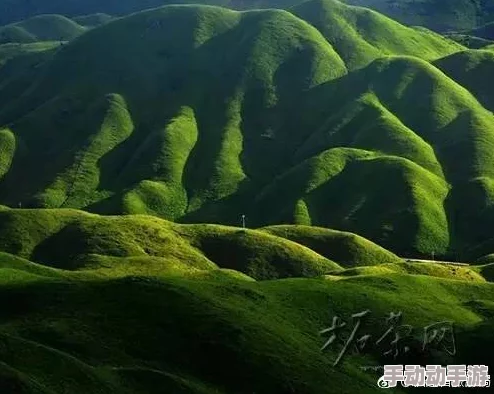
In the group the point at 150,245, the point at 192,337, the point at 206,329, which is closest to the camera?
the point at 192,337

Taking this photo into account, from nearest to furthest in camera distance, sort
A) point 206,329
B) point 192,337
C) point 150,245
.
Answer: point 192,337
point 206,329
point 150,245

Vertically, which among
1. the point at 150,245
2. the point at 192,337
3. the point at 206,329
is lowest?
the point at 150,245

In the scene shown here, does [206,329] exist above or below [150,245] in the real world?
above

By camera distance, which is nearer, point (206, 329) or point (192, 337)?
point (192, 337)

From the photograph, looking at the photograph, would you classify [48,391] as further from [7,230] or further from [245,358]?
[7,230]

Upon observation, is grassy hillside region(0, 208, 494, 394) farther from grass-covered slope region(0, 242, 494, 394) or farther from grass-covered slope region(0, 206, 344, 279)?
grass-covered slope region(0, 206, 344, 279)

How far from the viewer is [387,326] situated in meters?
104

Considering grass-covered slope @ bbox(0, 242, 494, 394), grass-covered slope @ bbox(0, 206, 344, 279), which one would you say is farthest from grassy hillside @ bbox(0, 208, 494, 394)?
grass-covered slope @ bbox(0, 206, 344, 279)

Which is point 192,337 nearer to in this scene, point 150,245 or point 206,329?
point 206,329

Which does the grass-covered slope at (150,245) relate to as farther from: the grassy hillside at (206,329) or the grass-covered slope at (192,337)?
the grass-covered slope at (192,337)

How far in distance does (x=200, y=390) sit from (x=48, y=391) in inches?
750

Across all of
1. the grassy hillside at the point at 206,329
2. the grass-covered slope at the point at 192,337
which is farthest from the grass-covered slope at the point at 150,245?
the grass-covered slope at the point at 192,337

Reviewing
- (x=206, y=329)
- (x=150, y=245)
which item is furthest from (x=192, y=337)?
(x=150, y=245)

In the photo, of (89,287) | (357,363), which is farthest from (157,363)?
(357,363)
